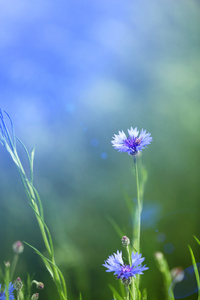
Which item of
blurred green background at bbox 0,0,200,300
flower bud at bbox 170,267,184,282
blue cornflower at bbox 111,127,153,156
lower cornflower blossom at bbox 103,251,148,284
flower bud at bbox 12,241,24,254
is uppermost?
blurred green background at bbox 0,0,200,300

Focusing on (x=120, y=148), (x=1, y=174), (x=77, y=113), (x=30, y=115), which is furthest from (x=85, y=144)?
(x=120, y=148)

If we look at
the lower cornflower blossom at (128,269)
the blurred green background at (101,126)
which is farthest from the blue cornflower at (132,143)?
the blurred green background at (101,126)

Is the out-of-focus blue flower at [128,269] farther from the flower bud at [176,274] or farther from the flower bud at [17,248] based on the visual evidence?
the flower bud at [17,248]

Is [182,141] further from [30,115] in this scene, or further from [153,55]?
[30,115]

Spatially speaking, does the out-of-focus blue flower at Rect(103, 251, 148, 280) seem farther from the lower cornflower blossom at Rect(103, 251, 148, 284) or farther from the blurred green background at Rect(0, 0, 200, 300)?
the blurred green background at Rect(0, 0, 200, 300)

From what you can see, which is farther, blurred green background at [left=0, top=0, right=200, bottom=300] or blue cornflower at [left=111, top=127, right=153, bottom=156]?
blurred green background at [left=0, top=0, right=200, bottom=300]

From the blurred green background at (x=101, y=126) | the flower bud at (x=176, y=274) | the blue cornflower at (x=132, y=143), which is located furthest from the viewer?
the blurred green background at (x=101, y=126)

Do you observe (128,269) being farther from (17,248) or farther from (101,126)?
(101,126)

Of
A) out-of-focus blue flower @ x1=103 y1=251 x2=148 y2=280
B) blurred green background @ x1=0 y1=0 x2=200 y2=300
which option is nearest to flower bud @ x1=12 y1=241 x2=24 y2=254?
out-of-focus blue flower @ x1=103 y1=251 x2=148 y2=280
